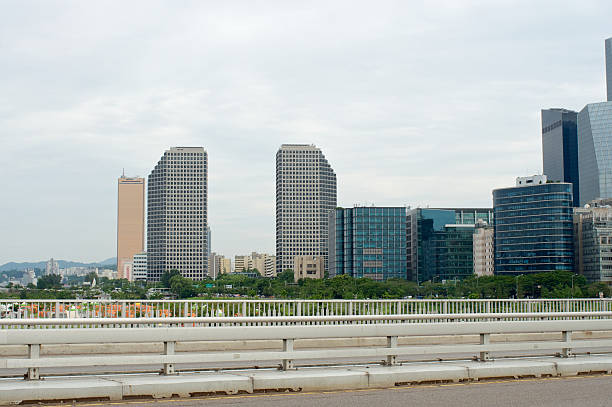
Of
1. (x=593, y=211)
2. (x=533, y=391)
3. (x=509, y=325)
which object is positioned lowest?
(x=533, y=391)

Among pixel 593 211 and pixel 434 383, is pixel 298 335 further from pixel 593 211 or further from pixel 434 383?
pixel 593 211

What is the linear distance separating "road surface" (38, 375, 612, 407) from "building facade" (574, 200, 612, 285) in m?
177

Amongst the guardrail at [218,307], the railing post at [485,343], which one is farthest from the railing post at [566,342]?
the guardrail at [218,307]

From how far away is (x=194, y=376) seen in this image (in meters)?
13.1

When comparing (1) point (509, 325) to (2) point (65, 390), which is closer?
(2) point (65, 390)

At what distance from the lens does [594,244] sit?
183 m

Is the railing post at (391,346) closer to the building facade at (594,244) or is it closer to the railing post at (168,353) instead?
the railing post at (168,353)

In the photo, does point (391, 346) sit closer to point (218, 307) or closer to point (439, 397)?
point (439, 397)

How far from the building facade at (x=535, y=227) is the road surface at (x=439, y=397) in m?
178

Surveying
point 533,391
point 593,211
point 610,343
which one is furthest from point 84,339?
point 593,211

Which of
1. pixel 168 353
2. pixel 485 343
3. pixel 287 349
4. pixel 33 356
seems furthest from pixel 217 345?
pixel 33 356

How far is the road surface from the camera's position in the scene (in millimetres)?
11922

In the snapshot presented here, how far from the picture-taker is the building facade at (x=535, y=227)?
185125 mm

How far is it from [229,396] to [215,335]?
46.9 inches
